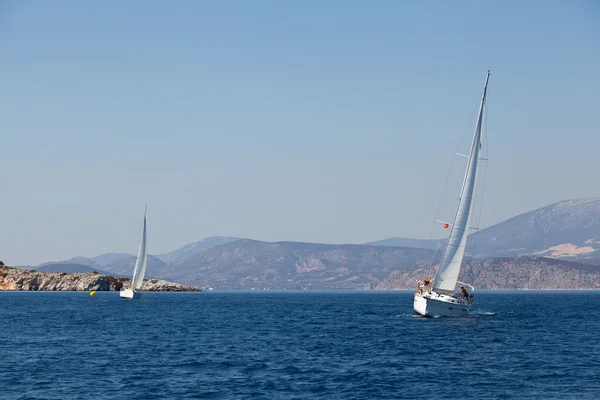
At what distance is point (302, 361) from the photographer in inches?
2179

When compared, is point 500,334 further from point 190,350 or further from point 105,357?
point 105,357

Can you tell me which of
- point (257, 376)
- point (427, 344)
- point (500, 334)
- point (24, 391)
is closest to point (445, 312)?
point (500, 334)

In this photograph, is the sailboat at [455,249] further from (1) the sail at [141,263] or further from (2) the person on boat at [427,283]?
(1) the sail at [141,263]

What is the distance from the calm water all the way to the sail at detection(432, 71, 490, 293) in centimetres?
523

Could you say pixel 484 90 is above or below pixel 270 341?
above

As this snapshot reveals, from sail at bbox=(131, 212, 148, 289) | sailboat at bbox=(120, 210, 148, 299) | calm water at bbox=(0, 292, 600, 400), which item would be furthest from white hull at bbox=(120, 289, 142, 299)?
calm water at bbox=(0, 292, 600, 400)

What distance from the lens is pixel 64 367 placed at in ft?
172

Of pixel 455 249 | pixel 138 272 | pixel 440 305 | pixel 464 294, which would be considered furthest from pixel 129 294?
pixel 455 249

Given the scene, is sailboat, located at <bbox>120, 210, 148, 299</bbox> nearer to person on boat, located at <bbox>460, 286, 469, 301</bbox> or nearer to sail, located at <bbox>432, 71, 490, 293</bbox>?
person on boat, located at <bbox>460, 286, 469, 301</bbox>

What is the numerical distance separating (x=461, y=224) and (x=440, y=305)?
30.8 ft

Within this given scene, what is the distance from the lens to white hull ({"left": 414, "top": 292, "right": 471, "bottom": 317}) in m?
85.4

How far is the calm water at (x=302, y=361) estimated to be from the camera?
43969 mm

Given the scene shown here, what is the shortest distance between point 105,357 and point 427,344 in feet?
87.4

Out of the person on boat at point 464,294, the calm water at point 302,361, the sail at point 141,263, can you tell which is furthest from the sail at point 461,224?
the sail at point 141,263
